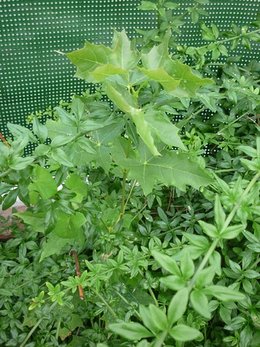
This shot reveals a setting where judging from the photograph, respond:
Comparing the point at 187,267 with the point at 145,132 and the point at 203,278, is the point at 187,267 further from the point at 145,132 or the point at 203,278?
the point at 145,132

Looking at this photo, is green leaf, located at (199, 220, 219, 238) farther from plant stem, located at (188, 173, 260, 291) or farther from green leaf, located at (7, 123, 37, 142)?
green leaf, located at (7, 123, 37, 142)

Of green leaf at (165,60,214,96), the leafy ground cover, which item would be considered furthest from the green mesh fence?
green leaf at (165,60,214,96)

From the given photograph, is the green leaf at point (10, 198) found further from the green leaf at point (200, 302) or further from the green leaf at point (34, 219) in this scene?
the green leaf at point (200, 302)

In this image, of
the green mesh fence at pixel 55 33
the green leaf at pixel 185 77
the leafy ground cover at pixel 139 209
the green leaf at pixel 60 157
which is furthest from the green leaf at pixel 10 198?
the green mesh fence at pixel 55 33

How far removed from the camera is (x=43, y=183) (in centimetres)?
81

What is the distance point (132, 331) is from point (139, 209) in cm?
64

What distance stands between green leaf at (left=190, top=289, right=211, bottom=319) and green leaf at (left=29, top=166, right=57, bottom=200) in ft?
1.10

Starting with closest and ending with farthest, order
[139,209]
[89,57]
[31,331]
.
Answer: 1. [89,57]
2. [31,331]
3. [139,209]

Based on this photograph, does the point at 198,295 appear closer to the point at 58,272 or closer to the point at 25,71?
the point at 58,272

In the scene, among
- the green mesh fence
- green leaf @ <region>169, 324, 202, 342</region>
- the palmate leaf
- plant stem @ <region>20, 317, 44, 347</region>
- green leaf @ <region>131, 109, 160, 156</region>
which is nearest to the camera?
green leaf @ <region>169, 324, 202, 342</region>

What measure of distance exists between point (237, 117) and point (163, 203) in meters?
0.32

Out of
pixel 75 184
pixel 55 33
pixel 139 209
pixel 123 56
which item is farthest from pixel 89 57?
pixel 55 33

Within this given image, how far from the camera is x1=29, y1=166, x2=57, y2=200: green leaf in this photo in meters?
0.80

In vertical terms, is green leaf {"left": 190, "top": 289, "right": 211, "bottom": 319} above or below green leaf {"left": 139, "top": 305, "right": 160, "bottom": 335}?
above
